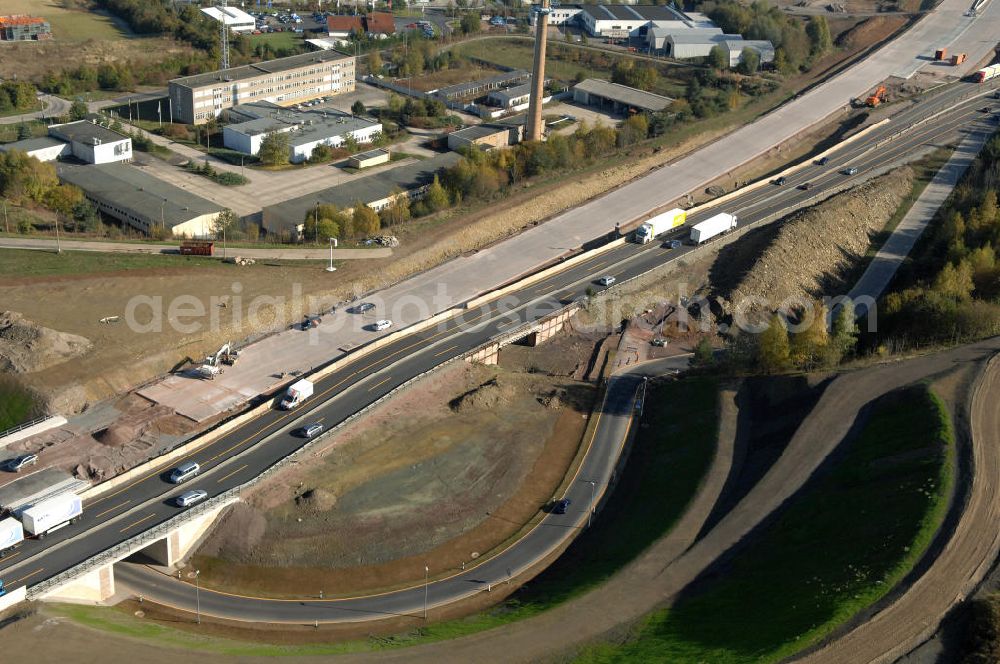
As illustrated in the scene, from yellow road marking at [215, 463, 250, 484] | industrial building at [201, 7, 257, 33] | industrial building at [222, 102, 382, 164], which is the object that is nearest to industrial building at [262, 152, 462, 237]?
industrial building at [222, 102, 382, 164]

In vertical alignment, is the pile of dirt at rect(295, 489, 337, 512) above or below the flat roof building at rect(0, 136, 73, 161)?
below

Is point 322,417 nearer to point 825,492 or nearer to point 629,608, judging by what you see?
point 629,608

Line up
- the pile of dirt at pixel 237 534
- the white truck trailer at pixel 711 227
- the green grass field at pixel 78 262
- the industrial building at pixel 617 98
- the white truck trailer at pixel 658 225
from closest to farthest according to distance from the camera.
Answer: the pile of dirt at pixel 237 534, the green grass field at pixel 78 262, the white truck trailer at pixel 711 227, the white truck trailer at pixel 658 225, the industrial building at pixel 617 98

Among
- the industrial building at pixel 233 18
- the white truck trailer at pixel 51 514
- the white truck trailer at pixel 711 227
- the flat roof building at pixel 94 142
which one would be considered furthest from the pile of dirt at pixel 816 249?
the industrial building at pixel 233 18

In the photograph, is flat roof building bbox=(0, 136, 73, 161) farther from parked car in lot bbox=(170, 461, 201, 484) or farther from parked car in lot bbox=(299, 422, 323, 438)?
parked car in lot bbox=(170, 461, 201, 484)

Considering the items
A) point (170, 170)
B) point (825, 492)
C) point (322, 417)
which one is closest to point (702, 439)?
point (825, 492)

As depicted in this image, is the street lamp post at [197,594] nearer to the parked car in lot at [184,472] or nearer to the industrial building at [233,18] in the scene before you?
the parked car in lot at [184,472]

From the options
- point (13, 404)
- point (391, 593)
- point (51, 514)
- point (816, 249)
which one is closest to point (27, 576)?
point (51, 514)
